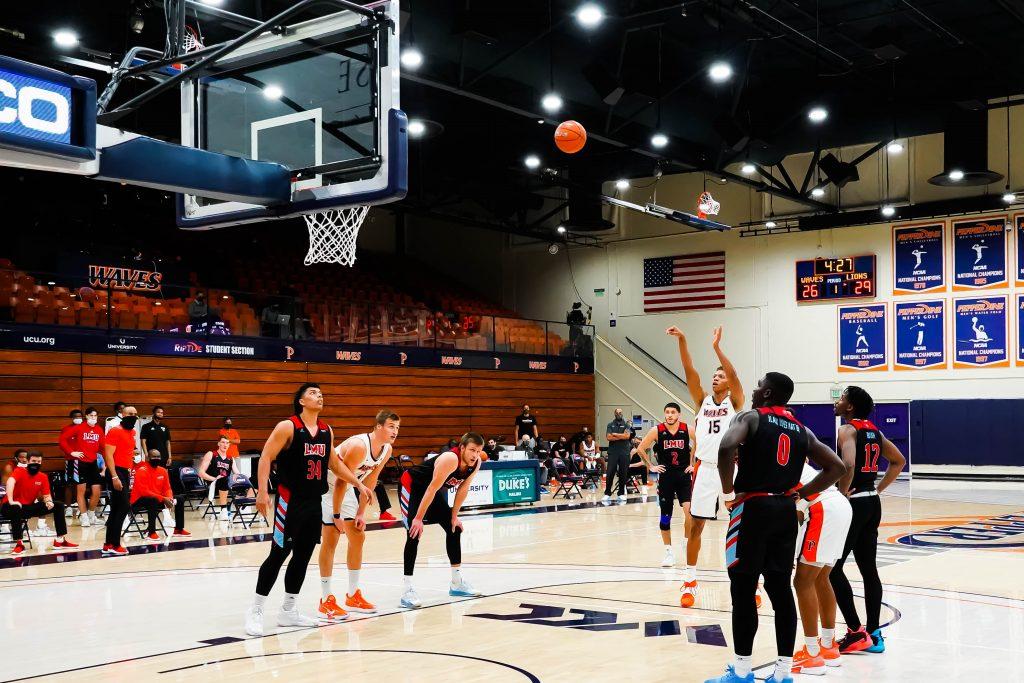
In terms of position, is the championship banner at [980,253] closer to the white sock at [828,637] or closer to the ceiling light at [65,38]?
the ceiling light at [65,38]

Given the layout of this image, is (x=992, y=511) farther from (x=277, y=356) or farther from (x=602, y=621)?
(x=277, y=356)

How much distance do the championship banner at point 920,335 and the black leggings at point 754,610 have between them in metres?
21.6

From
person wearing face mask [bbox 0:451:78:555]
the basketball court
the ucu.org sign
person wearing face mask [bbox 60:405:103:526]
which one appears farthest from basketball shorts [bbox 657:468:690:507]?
person wearing face mask [bbox 60:405:103:526]

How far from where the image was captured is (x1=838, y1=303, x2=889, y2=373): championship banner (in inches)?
1025

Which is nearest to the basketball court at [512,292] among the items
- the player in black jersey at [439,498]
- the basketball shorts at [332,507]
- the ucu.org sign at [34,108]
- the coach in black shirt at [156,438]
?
the ucu.org sign at [34,108]

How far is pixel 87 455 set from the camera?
48.6 ft

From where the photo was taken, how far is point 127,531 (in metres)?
14.4

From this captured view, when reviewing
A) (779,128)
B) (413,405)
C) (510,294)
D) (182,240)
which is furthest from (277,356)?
(510,294)

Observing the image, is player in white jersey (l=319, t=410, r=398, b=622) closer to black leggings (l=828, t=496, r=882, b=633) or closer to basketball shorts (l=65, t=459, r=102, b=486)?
black leggings (l=828, t=496, r=882, b=633)

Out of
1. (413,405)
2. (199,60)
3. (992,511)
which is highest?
(199,60)

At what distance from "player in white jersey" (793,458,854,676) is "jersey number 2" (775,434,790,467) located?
52 cm

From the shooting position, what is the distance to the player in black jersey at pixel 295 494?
7379 millimetres

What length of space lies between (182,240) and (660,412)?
13.7 meters

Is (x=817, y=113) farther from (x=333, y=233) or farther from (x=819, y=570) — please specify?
(x=819, y=570)
